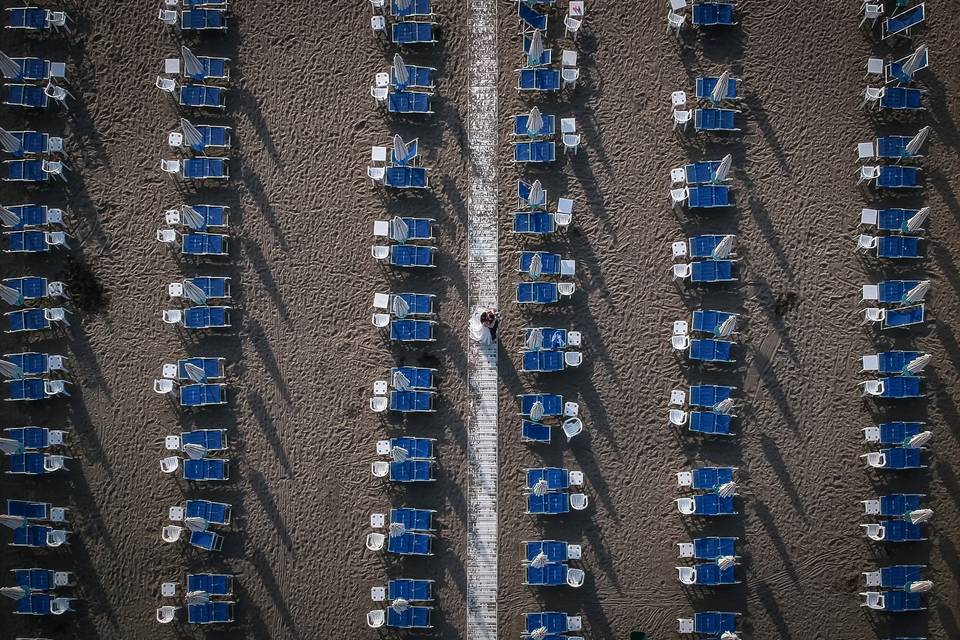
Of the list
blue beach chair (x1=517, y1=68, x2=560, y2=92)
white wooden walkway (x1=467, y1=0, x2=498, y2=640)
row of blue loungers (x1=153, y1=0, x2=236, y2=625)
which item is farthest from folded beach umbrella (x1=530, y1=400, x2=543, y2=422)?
blue beach chair (x1=517, y1=68, x2=560, y2=92)

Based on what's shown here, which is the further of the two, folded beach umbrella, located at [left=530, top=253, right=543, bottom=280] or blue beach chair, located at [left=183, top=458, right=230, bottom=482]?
blue beach chair, located at [left=183, top=458, right=230, bottom=482]

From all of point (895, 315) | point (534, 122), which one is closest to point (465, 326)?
point (534, 122)

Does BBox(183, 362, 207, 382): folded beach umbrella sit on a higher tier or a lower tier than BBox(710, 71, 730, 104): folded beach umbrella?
lower

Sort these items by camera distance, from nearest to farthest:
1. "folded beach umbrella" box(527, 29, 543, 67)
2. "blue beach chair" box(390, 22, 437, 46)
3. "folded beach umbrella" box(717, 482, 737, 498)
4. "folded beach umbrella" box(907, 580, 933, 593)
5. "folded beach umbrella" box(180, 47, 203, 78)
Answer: "folded beach umbrella" box(717, 482, 737, 498), "folded beach umbrella" box(907, 580, 933, 593), "folded beach umbrella" box(527, 29, 543, 67), "folded beach umbrella" box(180, 47, 203, 78), "blue beach chair" box(390, 22, 437, 46)

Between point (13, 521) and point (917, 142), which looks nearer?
point (13, 521)

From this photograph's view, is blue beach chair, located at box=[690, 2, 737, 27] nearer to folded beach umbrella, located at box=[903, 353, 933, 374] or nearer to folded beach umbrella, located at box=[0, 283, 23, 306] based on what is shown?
folded beach umbrella, located at box=[903, 353, 933, 374]

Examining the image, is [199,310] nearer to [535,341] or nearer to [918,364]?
[535,341]
